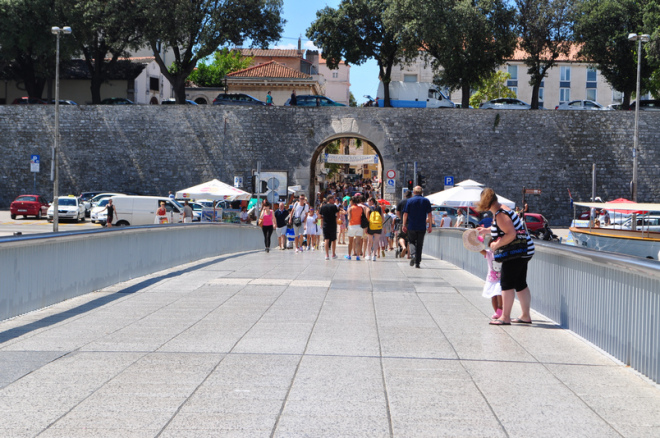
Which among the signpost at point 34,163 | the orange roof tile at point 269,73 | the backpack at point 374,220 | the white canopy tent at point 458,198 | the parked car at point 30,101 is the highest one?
the orange roof tile at point 269,73

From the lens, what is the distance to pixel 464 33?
4541cm

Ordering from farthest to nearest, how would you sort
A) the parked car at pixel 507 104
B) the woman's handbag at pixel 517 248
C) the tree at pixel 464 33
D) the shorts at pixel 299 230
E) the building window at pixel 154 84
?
1. the building window at pixel 154 84
2. the parked car at pixel 507 104
3. the tree at pixel 464 33
4. the shorts at pixel 299 230
5. the woman's handbag at pixel 517 248

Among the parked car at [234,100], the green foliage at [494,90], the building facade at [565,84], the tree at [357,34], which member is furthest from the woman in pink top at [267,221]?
the building facade at [565,84]

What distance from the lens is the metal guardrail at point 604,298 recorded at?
233 inches

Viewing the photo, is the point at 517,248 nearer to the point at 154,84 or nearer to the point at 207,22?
the point at 207,22

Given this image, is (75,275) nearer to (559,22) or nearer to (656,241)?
(656,241)

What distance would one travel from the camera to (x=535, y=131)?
47.1 metres

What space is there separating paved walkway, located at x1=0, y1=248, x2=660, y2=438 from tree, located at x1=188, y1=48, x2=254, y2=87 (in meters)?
71.5

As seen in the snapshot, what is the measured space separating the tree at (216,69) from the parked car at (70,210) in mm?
40256

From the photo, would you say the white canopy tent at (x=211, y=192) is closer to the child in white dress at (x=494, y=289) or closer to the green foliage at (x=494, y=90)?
the child in white dress at (x=494, y=289)

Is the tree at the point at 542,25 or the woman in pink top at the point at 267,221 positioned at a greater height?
the tree at the point at 542,25

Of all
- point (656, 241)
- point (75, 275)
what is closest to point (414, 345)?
point (75, 275)

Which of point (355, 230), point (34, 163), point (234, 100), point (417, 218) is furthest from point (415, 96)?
point (417, 218)

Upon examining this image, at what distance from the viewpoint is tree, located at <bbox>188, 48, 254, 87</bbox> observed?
80125mm
